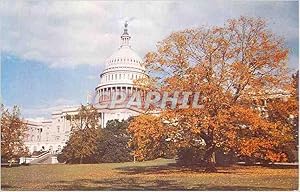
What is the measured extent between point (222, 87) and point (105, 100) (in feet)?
3.71

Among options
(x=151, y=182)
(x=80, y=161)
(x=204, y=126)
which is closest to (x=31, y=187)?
(x=80, y=161)

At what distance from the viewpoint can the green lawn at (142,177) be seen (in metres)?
7.55

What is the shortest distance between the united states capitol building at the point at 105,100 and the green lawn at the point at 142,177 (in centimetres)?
27

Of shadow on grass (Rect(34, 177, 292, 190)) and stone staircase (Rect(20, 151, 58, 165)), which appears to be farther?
stone staircase (Rect(20, 151, 58, 165))

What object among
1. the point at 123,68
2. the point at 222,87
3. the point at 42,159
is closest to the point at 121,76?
the point at 123,68

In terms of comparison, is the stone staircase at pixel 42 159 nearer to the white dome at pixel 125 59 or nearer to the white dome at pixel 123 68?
the white dome at pixel 123 68

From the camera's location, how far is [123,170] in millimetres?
7684

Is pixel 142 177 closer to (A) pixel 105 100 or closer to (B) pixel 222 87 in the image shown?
(A) pixel 105 100

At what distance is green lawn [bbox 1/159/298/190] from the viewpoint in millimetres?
7551

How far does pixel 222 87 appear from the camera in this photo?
7688 mm

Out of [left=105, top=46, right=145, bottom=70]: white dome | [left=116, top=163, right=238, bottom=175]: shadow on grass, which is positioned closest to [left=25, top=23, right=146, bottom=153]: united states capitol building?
[left=105, top=46, right=145, bottom=70]: white dome

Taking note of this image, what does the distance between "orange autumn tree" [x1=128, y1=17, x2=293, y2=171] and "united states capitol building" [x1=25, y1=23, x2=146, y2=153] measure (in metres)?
0.18

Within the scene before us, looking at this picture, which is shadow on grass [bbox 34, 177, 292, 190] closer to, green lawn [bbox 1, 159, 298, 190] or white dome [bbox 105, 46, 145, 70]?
green lawn [bbox 1, 159, 298, 190]

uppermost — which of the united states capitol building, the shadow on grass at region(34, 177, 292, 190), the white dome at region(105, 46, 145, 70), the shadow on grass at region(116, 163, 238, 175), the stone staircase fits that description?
the white dome at region(105, 46, 145, 70)
